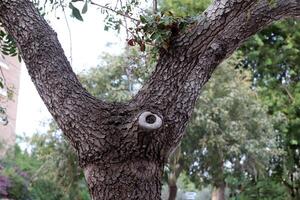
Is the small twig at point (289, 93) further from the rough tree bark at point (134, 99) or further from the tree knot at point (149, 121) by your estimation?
the tree knot at point (149, 121)

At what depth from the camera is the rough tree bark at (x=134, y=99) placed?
1.95 m

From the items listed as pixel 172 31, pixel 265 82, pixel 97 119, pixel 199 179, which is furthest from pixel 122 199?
pixel 265 82

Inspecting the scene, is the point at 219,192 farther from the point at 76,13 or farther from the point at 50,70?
the point at 50,70

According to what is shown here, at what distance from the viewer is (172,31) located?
2.15 metres

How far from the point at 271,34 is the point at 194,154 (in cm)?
382

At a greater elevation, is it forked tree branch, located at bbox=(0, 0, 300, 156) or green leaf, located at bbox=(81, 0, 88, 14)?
green leaf, located at bbox=(81, 0, 88, 14)

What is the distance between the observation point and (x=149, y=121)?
6.37ft

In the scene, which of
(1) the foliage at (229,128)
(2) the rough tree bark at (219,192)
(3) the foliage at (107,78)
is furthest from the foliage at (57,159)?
→ (2) the rough tree bark at (219,192)

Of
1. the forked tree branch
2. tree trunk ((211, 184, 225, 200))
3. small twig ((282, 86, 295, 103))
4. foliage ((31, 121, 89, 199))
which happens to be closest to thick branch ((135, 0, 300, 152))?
the forked tree branch

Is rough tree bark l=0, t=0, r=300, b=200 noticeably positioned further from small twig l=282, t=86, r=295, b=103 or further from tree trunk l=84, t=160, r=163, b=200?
small twig l=282, t=86, r=295, b=103

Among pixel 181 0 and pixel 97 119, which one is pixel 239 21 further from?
pixel 181 0

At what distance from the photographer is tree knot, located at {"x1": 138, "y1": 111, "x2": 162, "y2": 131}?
6.27 ft

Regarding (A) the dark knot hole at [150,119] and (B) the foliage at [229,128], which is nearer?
(A) the dark knot hole at [150,119]

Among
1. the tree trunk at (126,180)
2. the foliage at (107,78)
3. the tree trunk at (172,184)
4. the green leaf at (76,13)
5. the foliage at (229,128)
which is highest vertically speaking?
the foliage at (107,78)
